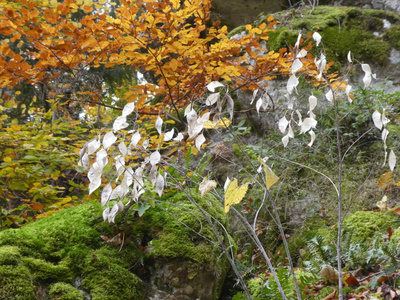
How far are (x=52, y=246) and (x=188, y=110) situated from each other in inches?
51.6

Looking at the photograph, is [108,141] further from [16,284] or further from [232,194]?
[16,284]

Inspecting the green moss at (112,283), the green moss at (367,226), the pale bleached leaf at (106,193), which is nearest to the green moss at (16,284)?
the green moss at (112,283)

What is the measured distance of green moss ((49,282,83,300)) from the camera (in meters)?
1.77

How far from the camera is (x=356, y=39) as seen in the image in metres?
5.42

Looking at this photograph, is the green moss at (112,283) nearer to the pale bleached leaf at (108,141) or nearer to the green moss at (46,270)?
the green moss at (46,270)

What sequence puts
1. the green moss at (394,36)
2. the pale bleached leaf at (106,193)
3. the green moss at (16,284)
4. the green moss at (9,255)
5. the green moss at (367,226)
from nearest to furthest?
the pale bleached leaf at (106,193) → the green moss at (16,284) → the green moss at (9,255) → the green moss at (367,226) → the green moss at (394,36)

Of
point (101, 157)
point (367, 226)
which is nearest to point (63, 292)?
point (101, 157)

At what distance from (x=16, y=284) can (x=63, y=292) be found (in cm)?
26

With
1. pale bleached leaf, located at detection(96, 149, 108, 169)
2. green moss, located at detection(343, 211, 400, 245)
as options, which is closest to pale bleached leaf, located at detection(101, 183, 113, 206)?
pale bleached leaf, located at detection(96, 149, 108, 169)

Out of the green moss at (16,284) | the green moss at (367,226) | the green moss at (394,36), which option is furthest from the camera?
the green moss at (394,36)

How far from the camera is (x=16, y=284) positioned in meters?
1.64

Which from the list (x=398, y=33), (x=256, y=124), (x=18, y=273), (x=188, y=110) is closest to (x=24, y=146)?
(x=18, y=273)

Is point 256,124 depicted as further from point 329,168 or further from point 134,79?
point 134,79

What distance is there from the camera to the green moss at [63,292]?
69.7 inches
